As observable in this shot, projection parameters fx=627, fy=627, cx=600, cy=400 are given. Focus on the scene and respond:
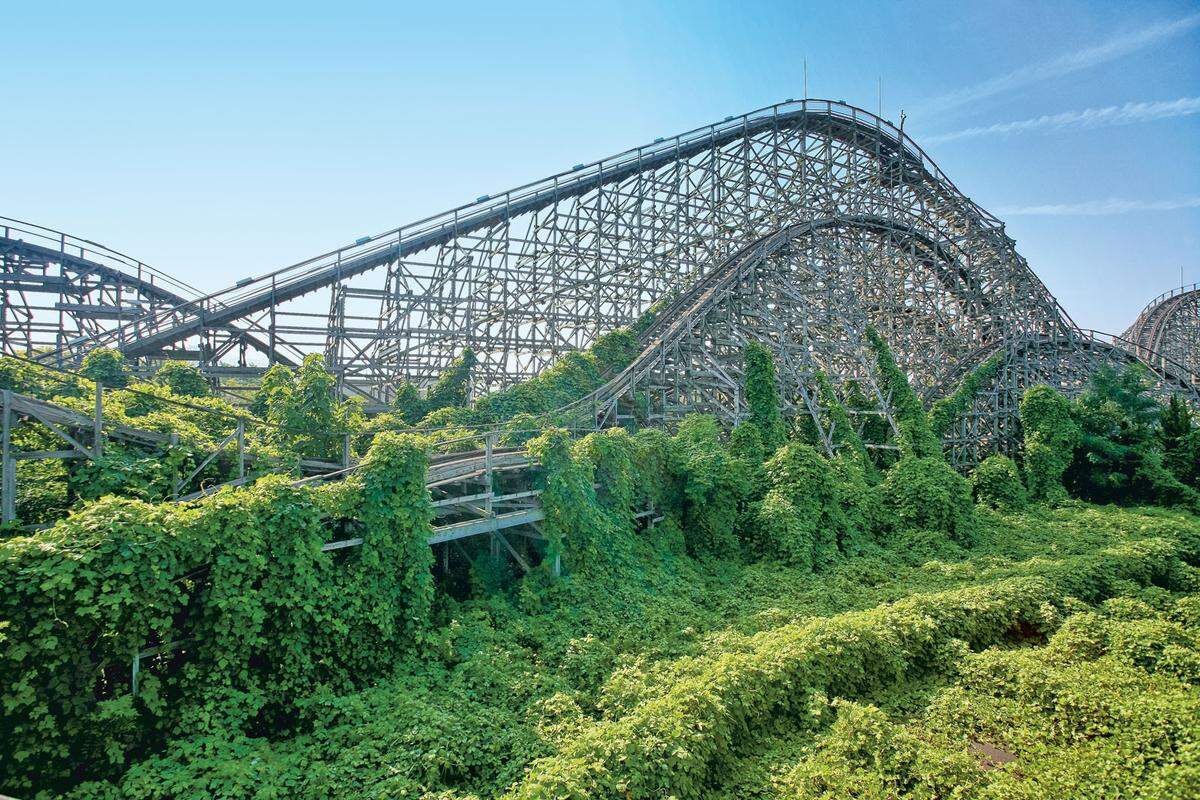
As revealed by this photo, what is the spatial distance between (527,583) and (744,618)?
324 centimetres

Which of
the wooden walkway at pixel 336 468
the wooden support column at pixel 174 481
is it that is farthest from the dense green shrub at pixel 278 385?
the wooden support column at pixel 174 481

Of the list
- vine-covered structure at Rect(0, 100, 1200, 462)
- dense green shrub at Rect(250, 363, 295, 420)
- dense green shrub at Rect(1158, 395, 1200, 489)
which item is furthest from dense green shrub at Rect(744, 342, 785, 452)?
dense green shrub at Rect(1158, 395, 1200, 489)

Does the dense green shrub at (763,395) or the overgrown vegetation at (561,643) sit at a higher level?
the dense green shrub at (763,395)

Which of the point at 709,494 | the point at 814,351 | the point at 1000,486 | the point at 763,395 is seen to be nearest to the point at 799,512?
the point at 709,494

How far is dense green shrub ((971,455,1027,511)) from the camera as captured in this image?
659 inches

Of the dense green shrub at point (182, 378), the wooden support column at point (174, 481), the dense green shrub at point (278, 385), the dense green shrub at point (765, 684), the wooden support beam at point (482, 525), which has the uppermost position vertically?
the dense green shrub at point (182, 378)

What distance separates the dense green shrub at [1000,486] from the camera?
54.9ft

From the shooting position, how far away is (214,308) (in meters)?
15.5

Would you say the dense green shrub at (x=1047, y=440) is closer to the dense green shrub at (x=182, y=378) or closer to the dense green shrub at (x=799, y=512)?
the dense green shrub at (x=799, y=512)

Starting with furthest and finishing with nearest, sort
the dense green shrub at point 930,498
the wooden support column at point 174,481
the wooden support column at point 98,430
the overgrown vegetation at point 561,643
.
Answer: the dense green shrub at point 930,498 → the wooden support column at point 174,481 → the wooden support column at point 98,430 → the overgrown vegetation at point 561,643

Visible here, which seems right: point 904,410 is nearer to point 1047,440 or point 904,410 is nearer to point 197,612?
point 1047,440

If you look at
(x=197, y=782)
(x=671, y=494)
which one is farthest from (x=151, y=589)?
(x=671, y=494)

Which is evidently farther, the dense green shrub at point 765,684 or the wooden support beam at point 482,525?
the wooden support beam at point 482,525

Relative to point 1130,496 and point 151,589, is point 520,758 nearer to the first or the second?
point 151,589
